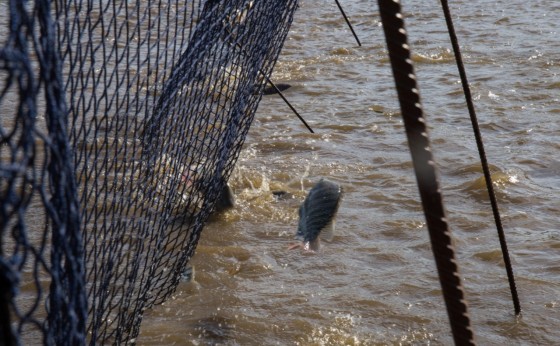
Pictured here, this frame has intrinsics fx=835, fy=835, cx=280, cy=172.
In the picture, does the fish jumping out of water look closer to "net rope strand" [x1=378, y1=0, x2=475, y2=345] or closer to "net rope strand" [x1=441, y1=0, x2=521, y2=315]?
"net rope strand" [x1=441, y1=0, x2=521, y2=315]

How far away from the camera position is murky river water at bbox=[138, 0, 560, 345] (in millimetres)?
4621

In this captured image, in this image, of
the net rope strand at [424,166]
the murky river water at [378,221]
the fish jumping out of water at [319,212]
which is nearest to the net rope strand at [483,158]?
the murky river water at [378,221]

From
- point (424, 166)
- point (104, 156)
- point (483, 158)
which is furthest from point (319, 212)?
point (424, 166)

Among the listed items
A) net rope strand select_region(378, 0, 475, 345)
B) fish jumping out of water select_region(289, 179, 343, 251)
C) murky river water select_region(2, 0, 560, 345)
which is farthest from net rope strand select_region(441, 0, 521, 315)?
net rope strand select_region(378, 0, 475, 345)

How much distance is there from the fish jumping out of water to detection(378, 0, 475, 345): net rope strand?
2621mm

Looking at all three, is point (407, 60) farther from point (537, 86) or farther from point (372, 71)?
point (372, 71)

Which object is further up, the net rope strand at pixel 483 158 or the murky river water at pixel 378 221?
the net rope strand at pixel 483 158

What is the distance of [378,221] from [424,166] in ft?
14.2

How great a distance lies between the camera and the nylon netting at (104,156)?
5.93ft

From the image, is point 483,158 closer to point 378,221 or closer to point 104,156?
point 378,221

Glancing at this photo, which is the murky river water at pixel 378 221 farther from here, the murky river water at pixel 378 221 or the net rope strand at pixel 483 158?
the net rope strand at pixel 483 158

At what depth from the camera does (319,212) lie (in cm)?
451

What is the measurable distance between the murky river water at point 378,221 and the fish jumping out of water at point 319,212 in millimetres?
486

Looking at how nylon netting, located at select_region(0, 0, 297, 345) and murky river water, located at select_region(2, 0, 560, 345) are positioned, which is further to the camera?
murky river water, located at select_region(2, 0, 560, 345)
